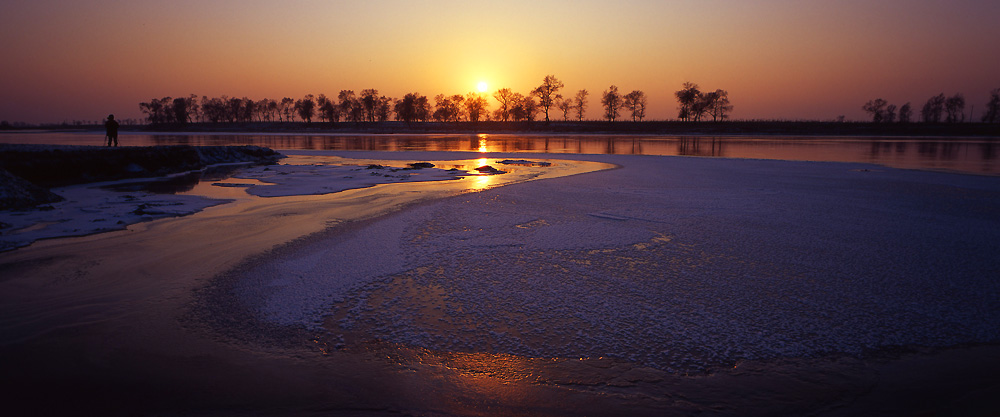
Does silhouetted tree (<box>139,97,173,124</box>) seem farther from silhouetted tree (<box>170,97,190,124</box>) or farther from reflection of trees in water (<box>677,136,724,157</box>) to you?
reflection of trees in water (<box>677,136,724,157</box>)

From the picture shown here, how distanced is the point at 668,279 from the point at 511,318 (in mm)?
1758

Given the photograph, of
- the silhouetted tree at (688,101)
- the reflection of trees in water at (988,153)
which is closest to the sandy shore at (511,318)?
the reflection of trees in water at (988,153)

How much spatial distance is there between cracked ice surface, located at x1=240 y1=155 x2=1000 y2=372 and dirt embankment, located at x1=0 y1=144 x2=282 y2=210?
669cm

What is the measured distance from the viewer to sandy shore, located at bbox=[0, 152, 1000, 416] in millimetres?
2754

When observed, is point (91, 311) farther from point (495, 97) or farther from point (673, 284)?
point (495, 97)

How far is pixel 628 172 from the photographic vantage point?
15.0 m

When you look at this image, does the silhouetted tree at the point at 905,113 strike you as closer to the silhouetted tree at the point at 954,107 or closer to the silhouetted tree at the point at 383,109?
the silhouetted tree at the point at 954,107

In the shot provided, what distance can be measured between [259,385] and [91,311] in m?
2.16

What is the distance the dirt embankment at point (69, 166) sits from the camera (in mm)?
8477

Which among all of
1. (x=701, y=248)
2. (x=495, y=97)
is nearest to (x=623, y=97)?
(x=495, y=97)

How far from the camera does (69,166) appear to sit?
1248 cm

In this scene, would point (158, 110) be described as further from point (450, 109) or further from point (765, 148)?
point (765, 148)

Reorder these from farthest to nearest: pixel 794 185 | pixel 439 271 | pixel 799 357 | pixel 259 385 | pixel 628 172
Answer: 1. pixel 628 172
2. pixel 794 185
3. pixel 439 271
4. pixel 799 357
5. pixel 259 385

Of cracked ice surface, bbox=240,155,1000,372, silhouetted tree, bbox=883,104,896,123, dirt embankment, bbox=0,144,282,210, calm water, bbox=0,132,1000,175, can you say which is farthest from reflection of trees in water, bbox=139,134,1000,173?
silhouetted tree, bbox=883,104,896,123
